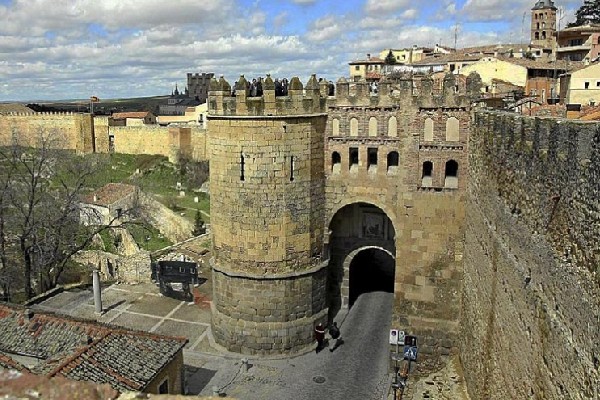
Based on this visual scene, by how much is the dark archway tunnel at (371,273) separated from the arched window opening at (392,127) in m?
5.88

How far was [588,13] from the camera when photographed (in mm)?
55844

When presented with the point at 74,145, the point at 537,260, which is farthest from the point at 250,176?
the point at 74,145

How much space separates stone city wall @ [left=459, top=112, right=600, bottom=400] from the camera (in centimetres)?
575

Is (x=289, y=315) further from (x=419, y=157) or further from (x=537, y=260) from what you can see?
(x=537, y=260)

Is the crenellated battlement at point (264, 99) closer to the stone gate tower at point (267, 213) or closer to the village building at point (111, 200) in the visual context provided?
the stone gate tower at point (267, 213)

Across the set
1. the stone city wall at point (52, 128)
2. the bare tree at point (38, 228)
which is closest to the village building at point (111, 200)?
the bare tree at point (38, 228)

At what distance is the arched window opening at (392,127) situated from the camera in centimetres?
1648

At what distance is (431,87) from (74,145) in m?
58.9

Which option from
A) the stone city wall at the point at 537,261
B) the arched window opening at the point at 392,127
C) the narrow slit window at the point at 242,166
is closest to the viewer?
the stone city wall at the point at 537,261

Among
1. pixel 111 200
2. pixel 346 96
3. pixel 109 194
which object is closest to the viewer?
pixel 346 96

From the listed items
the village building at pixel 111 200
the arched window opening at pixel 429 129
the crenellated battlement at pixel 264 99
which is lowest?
the village building at pixel 111 200

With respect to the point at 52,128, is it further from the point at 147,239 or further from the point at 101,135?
the point at 147,239

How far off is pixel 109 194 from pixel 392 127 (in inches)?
1057

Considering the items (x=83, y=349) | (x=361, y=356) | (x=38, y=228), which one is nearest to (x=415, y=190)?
(x=361, y=356)
